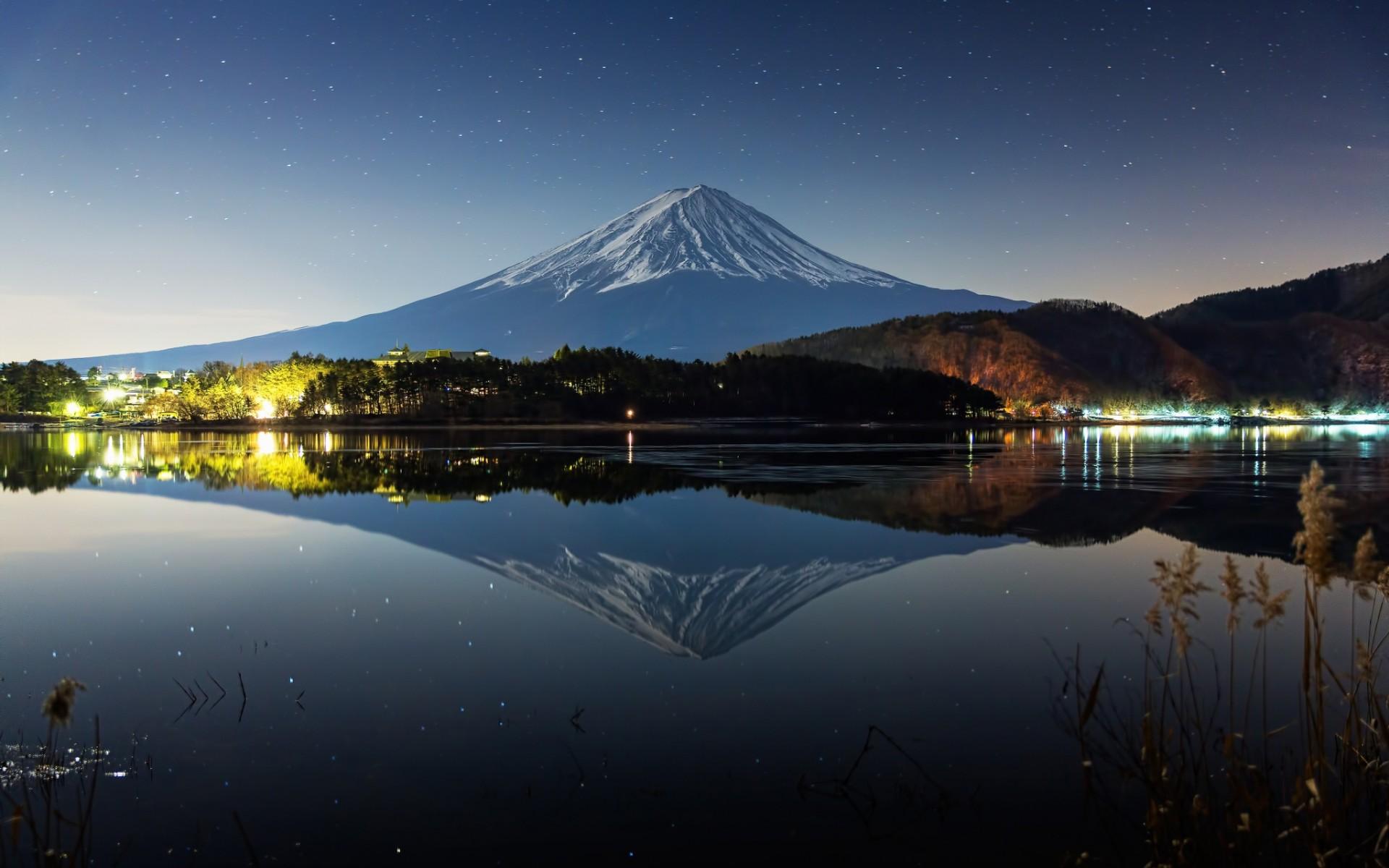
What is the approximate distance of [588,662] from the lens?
12789 mm

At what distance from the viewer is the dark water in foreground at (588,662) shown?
7902mm

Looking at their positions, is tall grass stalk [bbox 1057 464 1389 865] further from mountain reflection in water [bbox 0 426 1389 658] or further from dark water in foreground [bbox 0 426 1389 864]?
mountain reflection in water [bbox 0 426 1389 658]

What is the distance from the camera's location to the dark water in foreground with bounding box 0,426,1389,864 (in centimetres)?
790

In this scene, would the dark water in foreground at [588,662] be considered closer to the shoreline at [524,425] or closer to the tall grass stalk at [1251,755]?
the tall grass stalk at [1251,755]

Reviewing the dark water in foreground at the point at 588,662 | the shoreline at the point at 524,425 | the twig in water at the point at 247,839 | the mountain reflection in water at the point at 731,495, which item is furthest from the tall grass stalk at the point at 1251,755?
the shoreline at the point at 524,425

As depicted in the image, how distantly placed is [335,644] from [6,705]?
389cm

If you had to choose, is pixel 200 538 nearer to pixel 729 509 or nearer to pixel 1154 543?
pixel 729 509

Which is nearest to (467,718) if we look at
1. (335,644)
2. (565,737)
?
(565,737)

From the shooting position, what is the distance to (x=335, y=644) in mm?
13797

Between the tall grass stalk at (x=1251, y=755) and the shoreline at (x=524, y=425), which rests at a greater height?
the shoreline at (x=524, y=425)

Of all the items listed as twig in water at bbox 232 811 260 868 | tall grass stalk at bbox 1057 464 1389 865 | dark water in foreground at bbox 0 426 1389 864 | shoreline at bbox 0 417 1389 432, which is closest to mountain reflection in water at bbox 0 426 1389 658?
dark water in foreground at bbox 0 426 1389 864

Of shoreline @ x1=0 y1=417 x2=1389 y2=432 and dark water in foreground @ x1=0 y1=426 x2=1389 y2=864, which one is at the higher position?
shoreline @ x1=0 y1=417 x2=1389 y2=432

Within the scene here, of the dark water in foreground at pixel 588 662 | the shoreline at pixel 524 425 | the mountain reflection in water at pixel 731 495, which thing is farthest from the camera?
the shoreline at pixel 524 425

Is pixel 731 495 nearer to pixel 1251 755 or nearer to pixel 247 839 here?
pixel 1251 755
